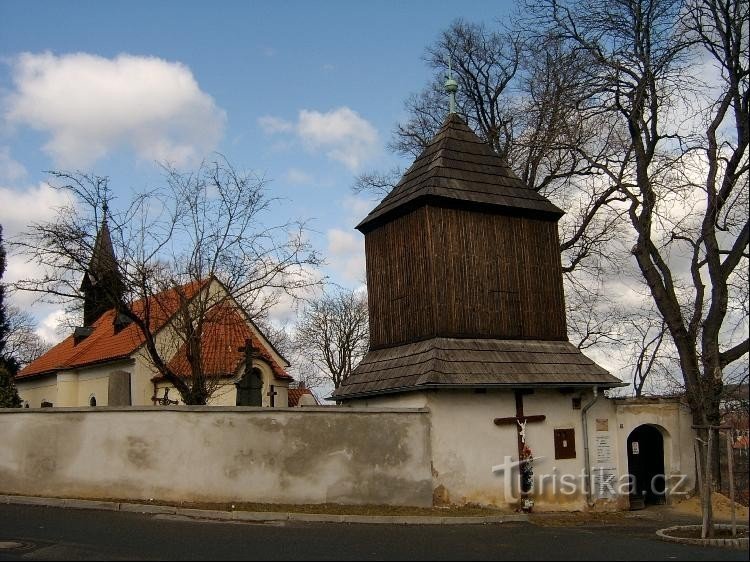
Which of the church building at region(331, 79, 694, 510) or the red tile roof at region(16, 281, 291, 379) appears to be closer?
the church building at region(331, 79, 694, 510)

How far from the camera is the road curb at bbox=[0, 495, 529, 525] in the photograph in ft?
46.9

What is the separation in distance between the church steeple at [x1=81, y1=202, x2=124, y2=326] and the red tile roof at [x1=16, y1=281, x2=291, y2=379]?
1738mm

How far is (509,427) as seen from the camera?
17328mm

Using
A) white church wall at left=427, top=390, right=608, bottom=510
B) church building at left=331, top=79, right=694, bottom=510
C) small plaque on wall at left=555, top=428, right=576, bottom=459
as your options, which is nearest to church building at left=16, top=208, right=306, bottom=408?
church building at left=331, top=79, right=694, bottom=510

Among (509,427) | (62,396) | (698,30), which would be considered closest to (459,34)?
(698,30)

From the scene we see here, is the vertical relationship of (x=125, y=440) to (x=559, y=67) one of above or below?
below

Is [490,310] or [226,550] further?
[490,310]

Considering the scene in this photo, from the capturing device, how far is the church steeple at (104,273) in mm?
19469

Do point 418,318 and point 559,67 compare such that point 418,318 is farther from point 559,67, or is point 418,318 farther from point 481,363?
point 559,67

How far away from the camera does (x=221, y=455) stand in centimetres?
1545

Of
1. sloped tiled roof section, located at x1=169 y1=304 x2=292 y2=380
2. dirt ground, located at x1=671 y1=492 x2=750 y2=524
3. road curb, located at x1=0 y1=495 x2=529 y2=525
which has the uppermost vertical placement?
sloped tiled roof section, located at x1=169 y1=304 x2=292 y2=380

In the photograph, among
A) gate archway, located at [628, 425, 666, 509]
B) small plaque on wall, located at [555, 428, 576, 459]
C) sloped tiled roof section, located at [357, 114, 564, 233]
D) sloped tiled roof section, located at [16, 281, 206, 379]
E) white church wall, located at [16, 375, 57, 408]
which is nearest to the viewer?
small plaque on wall, located at [555, 428, 576, 459]

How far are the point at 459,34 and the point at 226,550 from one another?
23.5 m

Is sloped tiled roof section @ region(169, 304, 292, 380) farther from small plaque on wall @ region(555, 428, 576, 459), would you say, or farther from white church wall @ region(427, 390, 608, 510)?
small plaque on wall @ region(555, 428, 576, 459)
